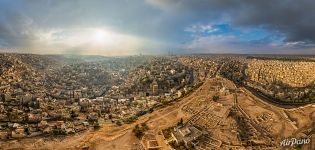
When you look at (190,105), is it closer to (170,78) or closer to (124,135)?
(124,135)

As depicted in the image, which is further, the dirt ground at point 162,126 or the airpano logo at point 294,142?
the airpano logo at point 294,142

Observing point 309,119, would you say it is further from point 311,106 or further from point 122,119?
point 122,119

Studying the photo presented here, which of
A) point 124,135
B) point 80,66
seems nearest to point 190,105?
point 124,135

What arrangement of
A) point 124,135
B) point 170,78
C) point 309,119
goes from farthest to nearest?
point 170,78
point 309,119
point 124,135

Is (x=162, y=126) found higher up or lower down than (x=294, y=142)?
higher up

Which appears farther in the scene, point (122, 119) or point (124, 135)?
point (122, 119)

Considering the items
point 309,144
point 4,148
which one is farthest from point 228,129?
point 4,148

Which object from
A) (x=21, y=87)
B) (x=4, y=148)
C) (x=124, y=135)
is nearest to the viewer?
(x=4, y=148)

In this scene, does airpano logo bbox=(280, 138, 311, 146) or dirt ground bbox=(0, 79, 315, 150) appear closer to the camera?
dirt ground bbox=(0, 79, 315, 150)

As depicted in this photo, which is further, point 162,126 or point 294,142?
point 162,126
